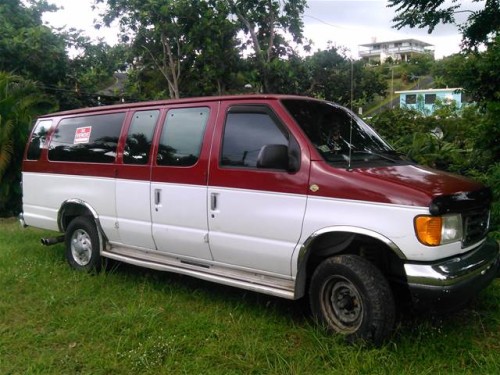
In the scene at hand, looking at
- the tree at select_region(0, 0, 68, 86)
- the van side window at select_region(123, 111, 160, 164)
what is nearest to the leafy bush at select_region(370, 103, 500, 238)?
the van side window at select_region(123, 111, 160, 164)

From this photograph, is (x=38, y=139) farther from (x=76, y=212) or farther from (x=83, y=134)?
(x=76, y=212)

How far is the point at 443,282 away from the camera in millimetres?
3338

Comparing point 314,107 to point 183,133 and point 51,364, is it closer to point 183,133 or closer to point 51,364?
point 183,133

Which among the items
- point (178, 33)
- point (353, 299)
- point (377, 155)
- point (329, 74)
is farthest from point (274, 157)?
point (329, 74)

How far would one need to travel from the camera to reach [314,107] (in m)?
4.50

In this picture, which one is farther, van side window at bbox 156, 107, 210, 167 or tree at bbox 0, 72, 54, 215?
tree at bbox 0, 72, 54, 215

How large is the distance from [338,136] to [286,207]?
0.88m

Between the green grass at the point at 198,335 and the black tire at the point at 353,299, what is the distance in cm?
12

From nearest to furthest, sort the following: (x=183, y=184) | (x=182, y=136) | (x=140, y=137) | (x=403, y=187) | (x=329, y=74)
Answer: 1. (x=403, y=187)
2. (x=183, y=184)
3. (x=182, y=136)
4. (x=140, y=137)
5. (x=329, y=74)

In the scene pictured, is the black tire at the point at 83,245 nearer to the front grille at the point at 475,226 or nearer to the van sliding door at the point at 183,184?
the van sliding door at the point at 183,184

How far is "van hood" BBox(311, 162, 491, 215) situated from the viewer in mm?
3408

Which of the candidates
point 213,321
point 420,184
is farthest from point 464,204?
point 213,321

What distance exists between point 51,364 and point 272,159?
88.6 inches

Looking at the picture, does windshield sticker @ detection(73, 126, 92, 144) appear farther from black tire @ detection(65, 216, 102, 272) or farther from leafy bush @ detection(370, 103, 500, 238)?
leafy bush @ detection(370, 103, 500, 238)
